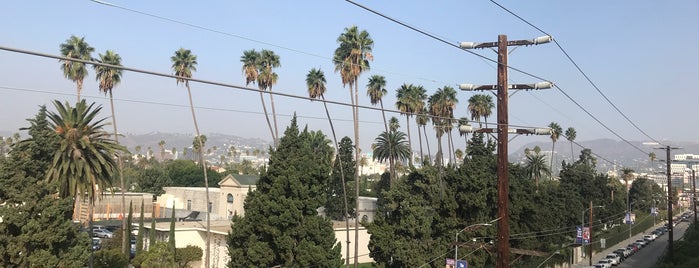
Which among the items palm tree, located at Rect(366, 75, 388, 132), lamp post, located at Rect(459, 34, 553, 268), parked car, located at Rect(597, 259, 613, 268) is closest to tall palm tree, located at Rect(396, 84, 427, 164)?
palm tree, located at Rect(366, 75, 388, 132)

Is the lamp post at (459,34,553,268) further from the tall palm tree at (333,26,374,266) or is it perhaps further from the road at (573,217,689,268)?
the road at (573,217,689,268)

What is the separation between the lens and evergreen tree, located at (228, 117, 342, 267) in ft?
96.4

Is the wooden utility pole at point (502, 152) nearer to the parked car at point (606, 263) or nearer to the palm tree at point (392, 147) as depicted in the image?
the parked car at point (606, 263)

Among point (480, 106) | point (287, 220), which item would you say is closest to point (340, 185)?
point (480, 106)

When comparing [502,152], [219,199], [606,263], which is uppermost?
[502,152]

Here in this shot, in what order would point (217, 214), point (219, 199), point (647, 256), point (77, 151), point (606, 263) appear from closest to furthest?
point (77, 151), point (606, 263), point (647, 256), point (217, 214), point (219, 199)

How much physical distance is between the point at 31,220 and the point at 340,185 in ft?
196

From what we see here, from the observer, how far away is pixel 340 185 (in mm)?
80062

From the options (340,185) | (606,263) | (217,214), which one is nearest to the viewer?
(606,263)

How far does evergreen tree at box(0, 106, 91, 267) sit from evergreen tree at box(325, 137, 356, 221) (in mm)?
55813

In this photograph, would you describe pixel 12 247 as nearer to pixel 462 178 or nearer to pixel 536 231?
pixel 462 178

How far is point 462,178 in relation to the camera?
4212cm

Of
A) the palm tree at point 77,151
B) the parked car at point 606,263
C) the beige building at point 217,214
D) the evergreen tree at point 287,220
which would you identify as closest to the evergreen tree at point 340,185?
the beige building at point 217,214

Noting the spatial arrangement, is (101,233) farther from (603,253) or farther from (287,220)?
(603,253)
